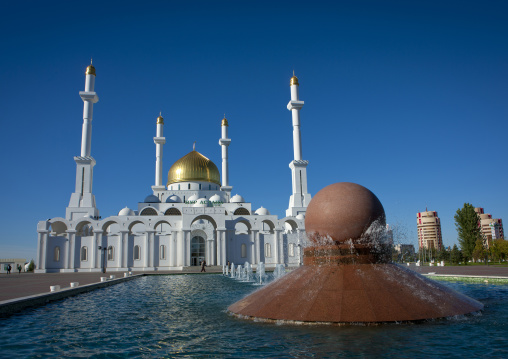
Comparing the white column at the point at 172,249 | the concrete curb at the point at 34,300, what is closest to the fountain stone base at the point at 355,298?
the concrete curb at the point at 34,300

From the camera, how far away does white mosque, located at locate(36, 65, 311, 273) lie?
35469mm

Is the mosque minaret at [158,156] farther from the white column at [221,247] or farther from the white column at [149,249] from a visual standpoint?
the white column at [221,247]

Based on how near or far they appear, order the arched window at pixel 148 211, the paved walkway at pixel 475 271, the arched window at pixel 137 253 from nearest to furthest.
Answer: the paved walkway at pixel 475 271 < the arched window at pixel 137 253 < the arched window at pixel 148 211

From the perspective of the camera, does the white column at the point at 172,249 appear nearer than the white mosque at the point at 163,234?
No

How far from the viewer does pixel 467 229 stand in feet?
139

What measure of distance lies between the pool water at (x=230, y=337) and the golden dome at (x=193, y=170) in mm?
41725

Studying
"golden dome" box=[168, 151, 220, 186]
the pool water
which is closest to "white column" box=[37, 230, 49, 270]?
"golden dome" box=[168, 151, 220, 186]

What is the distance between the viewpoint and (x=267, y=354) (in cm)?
536

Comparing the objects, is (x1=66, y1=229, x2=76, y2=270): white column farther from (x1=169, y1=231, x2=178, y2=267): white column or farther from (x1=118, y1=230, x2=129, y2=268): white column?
(x1=169, y1=231, x2=178, y2=267): white column

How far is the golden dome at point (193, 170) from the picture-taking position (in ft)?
166

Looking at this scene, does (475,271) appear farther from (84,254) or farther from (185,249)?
(84,254)

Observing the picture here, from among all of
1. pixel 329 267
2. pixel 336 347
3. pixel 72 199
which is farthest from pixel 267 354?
pixel 72 199

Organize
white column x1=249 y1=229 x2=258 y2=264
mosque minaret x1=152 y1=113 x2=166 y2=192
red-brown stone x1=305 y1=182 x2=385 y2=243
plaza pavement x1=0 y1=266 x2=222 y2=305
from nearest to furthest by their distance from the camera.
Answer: red-brown stone x1=305 y1=182 x2=385 y2=243
plaza pavement x1=0 y1=266 x2=222 y2=305
white column x1=249 y1=229 x2=258 y2=264
mosque minaret x1=152 y1=113 x2=166 y2=192

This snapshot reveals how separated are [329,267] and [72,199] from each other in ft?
121
